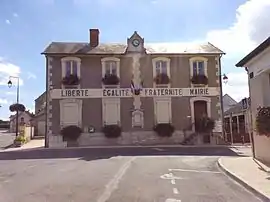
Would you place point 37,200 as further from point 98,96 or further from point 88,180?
point 98,96

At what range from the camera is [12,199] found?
845 centimetres

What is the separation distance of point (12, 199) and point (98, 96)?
→ 2345 cm

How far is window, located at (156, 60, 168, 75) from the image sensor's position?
107ft

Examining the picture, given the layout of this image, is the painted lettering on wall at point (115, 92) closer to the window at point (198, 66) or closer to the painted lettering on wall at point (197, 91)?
the painted lettering on wall at point (197, 91)

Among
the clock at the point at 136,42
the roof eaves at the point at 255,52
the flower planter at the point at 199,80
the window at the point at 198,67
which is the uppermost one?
the clock at the point at 136,42

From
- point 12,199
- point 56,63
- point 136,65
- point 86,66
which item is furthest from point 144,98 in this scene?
point 12,199

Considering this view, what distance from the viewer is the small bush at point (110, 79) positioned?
104 feet

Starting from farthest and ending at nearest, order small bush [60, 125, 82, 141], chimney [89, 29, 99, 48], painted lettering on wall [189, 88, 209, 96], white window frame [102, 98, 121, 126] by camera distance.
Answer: chimney [89, 29, 99, 48]
painted lettering on wall [189, 88, 209, 96]
white window frame [102, 98, 121, 126]
small bush [60, 125, 82, 141]

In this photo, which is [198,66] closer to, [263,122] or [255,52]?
[255,52]

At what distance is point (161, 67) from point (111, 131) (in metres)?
6.77

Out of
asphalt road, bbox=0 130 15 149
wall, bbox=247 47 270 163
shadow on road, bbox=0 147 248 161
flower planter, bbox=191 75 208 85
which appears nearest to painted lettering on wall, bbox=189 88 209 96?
flower planter, bbox=191 75 208 85

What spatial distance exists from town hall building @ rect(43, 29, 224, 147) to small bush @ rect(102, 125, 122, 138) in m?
0.39

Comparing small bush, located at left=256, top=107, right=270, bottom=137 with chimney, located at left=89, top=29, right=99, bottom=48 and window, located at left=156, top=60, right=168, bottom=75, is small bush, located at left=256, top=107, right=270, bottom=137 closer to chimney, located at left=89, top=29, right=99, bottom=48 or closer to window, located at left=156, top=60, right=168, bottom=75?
window, located at left=156, top=60, right=168, bottom=75

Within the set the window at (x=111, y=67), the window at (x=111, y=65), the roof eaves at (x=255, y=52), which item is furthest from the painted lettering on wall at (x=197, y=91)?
the roof eaves at (x=255, y=52)
